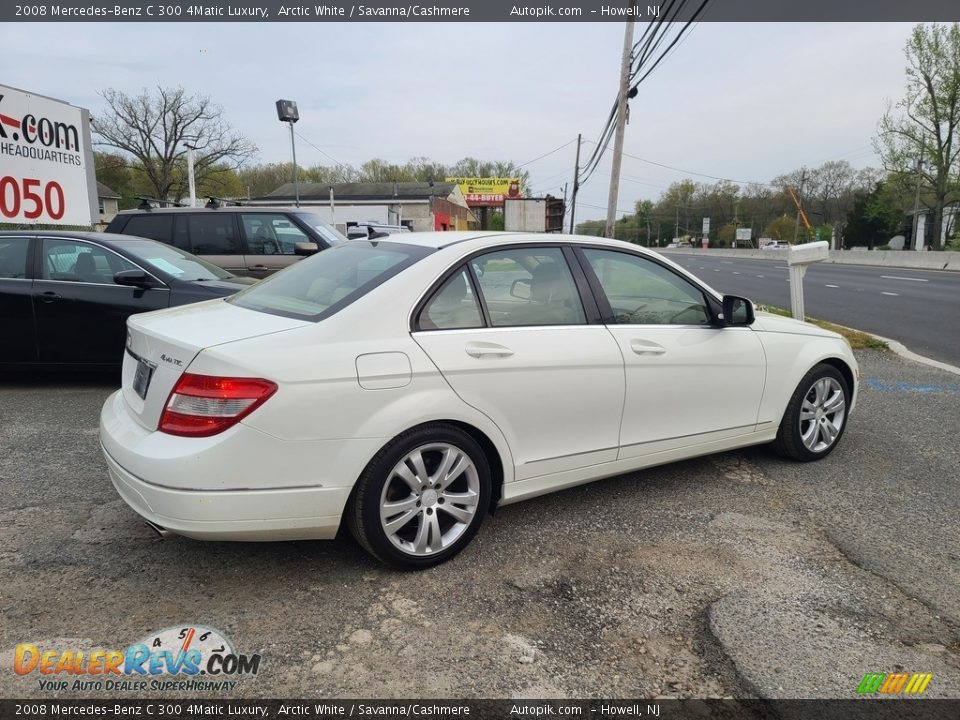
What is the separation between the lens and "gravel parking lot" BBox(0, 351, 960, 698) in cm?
229

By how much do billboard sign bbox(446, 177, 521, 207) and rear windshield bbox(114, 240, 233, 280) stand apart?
90198 mm

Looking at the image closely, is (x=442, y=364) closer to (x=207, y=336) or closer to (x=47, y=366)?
(x=207, y=336)

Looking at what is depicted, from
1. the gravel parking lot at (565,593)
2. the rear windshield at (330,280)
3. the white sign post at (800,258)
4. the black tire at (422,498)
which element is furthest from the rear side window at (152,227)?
the white sign post at (800,258)

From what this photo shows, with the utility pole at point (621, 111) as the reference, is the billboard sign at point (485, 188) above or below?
above

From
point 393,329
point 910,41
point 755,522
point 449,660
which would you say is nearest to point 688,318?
point 755,522

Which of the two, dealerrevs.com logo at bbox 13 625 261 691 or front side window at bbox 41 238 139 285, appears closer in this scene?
dealerrevs.com logo at bbox 13 625 261 691

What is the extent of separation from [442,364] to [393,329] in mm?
266

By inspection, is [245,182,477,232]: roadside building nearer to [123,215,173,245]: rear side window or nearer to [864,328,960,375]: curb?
[123,215,173,245]: rear side window

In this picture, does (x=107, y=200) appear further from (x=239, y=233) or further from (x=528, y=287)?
(x=528, y=287)

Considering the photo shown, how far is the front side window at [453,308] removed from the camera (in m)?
2.99

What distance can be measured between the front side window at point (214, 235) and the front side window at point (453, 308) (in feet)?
21.5

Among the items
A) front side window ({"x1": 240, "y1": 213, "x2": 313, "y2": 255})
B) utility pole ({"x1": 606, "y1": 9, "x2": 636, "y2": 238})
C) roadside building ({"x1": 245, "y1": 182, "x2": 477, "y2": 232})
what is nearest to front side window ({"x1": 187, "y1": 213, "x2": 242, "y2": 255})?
front side window ({"x1": 240, "y1": 213, "x2": 313, "y2": 255})

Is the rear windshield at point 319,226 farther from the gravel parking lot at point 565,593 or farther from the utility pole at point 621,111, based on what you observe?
the utility pole at point 621,111

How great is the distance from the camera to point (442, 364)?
9.43 feet
